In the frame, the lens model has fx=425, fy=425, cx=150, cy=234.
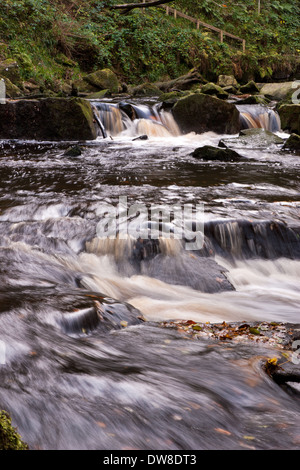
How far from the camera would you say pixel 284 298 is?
179 inches

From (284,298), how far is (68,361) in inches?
113

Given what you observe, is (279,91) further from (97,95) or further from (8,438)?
(8,438)

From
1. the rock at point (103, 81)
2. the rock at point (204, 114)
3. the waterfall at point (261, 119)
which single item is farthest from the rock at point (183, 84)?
the rock at point (204, 114)

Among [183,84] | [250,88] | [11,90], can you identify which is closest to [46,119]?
[11,90]

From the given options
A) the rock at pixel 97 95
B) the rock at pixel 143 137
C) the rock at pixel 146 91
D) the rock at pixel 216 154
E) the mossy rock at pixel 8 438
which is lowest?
the mossy rock at pixel 8 438

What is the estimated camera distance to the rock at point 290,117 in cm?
1338

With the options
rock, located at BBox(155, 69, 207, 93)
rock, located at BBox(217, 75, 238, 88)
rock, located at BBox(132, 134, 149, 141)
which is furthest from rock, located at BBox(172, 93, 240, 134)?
rock, located at BBox(217, 75, 238, 88)

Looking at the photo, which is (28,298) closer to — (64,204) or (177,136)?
(64,204)

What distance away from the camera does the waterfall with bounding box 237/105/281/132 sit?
13.8m

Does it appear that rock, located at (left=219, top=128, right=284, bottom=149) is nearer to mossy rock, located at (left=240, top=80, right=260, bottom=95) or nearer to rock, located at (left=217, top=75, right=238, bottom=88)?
mossy rock, located at (left=240, top=80, right=260, bottom=95)

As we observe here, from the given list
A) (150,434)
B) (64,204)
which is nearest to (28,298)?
(150,434)

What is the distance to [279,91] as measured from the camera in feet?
63.4

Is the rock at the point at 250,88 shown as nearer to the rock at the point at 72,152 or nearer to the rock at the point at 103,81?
the rock at the point at 103,81

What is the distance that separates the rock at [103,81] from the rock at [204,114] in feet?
18.9
